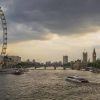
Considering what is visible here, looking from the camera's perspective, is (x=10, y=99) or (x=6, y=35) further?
(x=6, y=35)

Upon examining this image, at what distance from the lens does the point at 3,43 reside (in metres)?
156

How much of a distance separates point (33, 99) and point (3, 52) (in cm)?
9625

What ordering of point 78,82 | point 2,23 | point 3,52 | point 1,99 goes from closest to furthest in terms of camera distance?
point 1,99 < point 78,82 < point 2,23 < point 3,52

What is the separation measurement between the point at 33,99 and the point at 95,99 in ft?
41.7

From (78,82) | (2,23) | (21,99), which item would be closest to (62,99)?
(21,99)

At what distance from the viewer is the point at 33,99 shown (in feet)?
221

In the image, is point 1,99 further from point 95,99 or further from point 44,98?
point 95,99

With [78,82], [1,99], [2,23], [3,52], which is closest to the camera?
[1,99]

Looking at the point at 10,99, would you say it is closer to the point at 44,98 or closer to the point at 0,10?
the point at 44,98

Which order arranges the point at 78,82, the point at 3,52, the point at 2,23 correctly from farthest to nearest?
the point at 3,52 → the point at 2,23 → the point at 78,82

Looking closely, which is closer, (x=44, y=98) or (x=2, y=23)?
(x=44, y=98)

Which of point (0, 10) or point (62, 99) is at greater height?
point (0, 10)

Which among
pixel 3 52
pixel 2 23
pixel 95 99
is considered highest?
pixel 2 23

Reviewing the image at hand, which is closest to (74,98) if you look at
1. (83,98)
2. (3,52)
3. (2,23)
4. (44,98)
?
(83,98)
